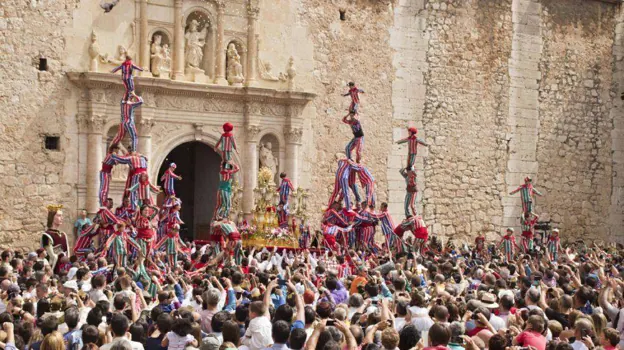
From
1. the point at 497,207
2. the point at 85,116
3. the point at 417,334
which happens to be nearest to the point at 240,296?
the point at 417,334

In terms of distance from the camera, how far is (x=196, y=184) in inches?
920

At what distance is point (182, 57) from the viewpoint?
20.8 meters

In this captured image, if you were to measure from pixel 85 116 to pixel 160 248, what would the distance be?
190 inches

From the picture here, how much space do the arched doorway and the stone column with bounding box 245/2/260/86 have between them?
2.18 m

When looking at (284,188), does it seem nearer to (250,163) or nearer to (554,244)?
(250,163)

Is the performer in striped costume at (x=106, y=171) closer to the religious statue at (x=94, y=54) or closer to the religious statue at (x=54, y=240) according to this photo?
the religious statue at (x=54, y=240)

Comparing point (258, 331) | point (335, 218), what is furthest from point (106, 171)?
point (258, 331)

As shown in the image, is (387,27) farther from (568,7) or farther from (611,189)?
(611,189)

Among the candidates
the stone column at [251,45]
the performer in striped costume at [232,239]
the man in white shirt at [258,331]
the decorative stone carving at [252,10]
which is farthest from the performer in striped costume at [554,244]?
the man in white shirt at [258,331]

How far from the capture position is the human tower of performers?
50.9 feet

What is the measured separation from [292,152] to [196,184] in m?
2.68

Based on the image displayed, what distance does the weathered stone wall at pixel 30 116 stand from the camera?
1900 centimetres

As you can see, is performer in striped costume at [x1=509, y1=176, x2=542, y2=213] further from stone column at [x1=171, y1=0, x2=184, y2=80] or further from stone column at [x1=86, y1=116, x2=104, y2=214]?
stone column at [x1=86, y1=116, x2=104, y2=214]

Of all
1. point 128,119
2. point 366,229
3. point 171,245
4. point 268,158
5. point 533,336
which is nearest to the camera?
point 533,336
